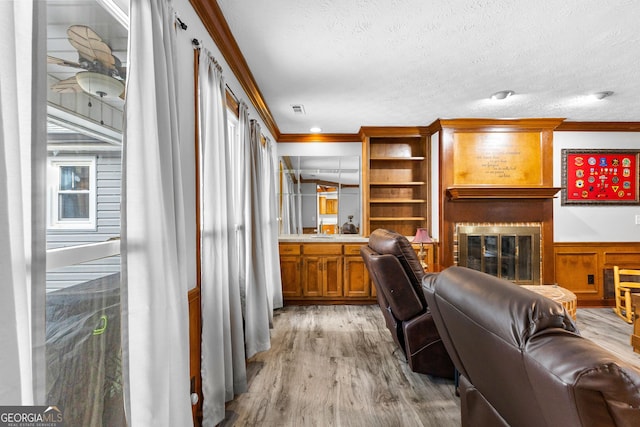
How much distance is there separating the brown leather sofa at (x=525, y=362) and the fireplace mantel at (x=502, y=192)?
3.08m

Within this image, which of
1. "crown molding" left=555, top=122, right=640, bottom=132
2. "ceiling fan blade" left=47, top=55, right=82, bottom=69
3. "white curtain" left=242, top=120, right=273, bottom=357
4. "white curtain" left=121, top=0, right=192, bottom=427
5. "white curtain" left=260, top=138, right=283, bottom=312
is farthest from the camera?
"crown molding" left=555, top=122, right=640, bottom=132

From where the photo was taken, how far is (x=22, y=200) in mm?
675

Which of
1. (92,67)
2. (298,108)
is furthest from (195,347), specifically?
(298,108)

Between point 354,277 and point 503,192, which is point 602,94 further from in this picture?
point 354,277

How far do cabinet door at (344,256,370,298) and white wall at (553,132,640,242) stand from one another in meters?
2.77

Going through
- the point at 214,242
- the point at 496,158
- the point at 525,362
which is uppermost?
the point at 496,158

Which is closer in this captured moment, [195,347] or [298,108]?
[195,347]

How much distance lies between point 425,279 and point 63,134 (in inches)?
59.6

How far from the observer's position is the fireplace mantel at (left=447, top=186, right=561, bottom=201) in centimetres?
408

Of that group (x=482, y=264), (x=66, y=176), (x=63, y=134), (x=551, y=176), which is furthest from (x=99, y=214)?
(x=551, y=176)

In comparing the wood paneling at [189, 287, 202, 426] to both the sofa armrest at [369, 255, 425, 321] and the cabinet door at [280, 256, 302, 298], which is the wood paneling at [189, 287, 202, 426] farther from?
the cabinet door at [280, 256, 302, 298]

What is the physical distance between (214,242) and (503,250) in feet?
12.9

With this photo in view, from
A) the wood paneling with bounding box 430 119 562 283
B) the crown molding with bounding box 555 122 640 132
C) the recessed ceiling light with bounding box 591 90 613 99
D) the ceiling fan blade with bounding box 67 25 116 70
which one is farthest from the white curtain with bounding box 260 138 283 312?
the crown molding with bounding box 555 122 640 132

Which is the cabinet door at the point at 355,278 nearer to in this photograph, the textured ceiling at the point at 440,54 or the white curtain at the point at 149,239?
the textured ceiling at the point at 440,54
